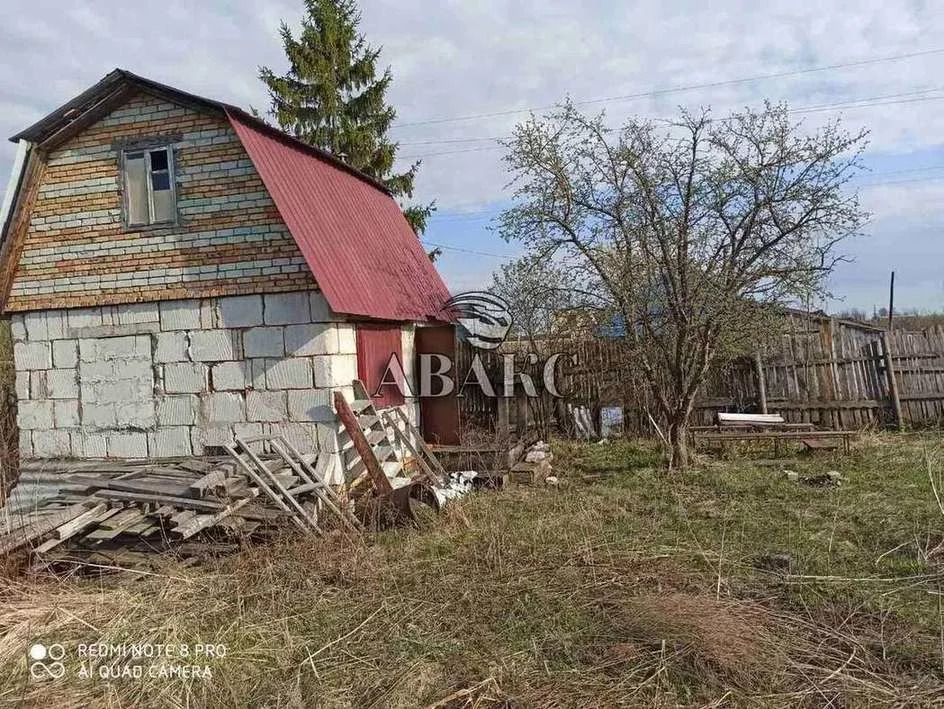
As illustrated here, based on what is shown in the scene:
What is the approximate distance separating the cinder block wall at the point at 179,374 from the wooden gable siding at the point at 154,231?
0.28 m

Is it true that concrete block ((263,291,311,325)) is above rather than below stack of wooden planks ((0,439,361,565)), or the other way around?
above

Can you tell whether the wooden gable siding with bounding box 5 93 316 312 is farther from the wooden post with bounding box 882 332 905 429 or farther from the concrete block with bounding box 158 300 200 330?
the wooden post with bounding box 882 332 905 429

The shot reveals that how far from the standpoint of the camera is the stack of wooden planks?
6.65m

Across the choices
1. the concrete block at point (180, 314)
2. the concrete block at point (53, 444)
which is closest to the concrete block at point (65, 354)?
the concrete block at point (53, 444)

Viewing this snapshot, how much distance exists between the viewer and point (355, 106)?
66.7ft

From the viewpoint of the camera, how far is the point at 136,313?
9.54 meters

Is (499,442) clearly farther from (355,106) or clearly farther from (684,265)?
(355,106)

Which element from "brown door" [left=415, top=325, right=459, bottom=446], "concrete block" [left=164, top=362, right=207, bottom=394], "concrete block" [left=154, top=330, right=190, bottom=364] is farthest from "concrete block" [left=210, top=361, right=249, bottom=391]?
"brown door" [left=415, top=325, right=459, bottom=446]

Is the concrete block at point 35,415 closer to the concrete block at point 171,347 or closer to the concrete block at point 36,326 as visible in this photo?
the concrete block at point 36,326

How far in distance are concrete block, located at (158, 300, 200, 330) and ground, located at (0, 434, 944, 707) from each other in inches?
146

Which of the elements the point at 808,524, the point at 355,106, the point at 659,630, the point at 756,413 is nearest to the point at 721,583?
the point at 659,630

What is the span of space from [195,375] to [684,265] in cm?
717

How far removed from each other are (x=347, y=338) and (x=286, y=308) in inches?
38.5

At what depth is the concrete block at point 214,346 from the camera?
924cm
